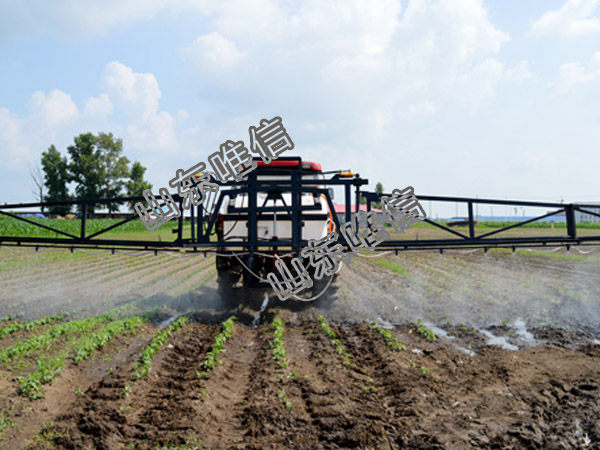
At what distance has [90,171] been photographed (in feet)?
180

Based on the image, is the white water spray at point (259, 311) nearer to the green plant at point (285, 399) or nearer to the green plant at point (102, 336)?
the green plant at point (102, 336)

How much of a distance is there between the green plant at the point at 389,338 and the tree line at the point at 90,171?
49490mm

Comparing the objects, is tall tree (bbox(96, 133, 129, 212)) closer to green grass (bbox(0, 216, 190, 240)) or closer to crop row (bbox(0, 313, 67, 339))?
green grass (bbox(0, 216, 190, 240))

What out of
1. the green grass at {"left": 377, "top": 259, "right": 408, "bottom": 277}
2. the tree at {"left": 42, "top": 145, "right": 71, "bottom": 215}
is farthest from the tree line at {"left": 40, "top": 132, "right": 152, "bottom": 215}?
the green grass at {"left": 377, "top": 259, "right": 408, "bottom": 277}

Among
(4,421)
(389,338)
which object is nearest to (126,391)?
(4,421)

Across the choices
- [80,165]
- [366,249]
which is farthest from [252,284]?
[80,165]

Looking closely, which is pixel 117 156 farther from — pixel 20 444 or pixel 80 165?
pixel 20 444

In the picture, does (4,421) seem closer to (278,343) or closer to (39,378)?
(39,378)

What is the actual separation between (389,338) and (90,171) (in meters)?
57.0

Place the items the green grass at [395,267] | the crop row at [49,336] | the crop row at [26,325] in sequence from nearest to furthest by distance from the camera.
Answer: the crop row at [49,336] → the crop row at [26,325] → the green grass at [395,267]

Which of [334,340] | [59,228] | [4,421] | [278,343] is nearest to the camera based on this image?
[4,421]

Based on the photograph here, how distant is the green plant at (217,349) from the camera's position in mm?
5899

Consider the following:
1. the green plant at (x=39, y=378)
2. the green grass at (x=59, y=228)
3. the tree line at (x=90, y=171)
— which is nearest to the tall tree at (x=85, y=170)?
the tree line at (x=90, y=171)

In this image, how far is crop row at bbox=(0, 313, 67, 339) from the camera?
7.65m
